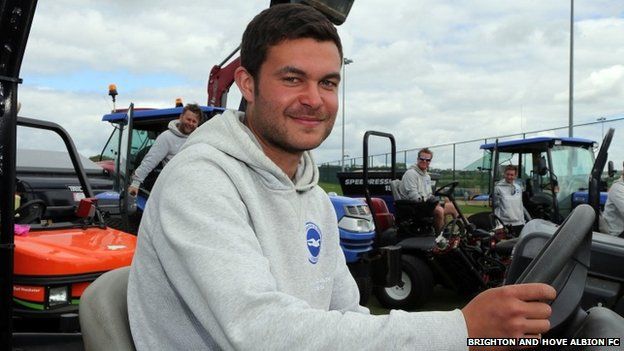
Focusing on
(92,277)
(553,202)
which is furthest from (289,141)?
(553,202)

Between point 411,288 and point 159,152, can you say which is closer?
point 159,152

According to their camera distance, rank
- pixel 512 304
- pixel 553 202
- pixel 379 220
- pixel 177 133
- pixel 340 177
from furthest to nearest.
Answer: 1. pixel 553 202
2. pixel 340 177
3. pixel 379 220
4. pixel 177 133
5. pixel 512 304

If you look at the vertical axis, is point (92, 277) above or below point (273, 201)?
below

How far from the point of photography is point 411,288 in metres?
5.89

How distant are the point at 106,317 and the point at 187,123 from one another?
4527 millimetres

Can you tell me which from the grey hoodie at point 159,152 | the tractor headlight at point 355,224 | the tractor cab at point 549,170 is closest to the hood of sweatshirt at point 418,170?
the tractor headlight at point 355,224

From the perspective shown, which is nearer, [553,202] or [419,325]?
[419,325]

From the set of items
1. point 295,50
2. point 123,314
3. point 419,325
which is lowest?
point 123,314

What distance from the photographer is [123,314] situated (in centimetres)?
138

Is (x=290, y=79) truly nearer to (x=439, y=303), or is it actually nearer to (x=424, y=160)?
(x=439, y=303)

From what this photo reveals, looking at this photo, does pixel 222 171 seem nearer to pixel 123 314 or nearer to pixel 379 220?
pixel 123 314

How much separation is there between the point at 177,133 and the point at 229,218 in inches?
186

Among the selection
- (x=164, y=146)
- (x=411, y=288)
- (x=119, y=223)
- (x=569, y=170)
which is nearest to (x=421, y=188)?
(x=411, y=288)

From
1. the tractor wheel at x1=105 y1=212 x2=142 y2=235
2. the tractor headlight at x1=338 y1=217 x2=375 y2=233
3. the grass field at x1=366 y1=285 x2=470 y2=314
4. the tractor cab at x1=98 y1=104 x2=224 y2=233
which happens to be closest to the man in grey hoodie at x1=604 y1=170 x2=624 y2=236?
the grass field at x1=366 y1=285 x2=470 y2=314
